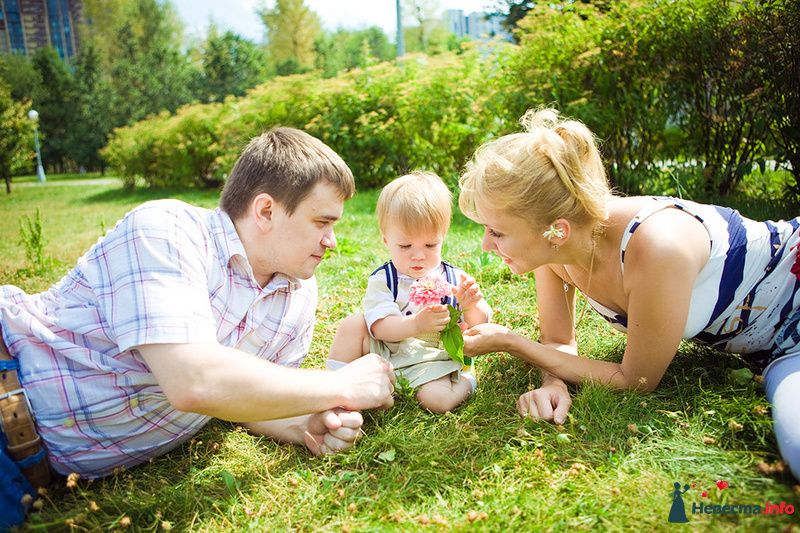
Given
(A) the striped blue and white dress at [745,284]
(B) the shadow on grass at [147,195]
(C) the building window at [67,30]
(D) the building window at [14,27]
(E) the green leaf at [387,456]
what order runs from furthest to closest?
(C) the building window at [67,30] → (D) the building window at [14,27] → (B) the shadow on grass at [147,195] → (A) the striped blue and white dress at [745,284] → (E) the green leaf at [387,456]

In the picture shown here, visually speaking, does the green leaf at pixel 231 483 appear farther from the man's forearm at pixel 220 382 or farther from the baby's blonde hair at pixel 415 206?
the baby's blonde hair at pixel 415 206

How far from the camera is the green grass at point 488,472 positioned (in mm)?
1894

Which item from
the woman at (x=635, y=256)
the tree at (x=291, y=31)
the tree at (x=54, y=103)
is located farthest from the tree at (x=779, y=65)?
the tree at (x=54, y=103)

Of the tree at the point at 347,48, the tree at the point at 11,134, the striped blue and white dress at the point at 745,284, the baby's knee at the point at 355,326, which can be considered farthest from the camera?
the tree at the point at 347,48

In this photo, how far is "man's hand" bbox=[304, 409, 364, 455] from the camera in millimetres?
2275

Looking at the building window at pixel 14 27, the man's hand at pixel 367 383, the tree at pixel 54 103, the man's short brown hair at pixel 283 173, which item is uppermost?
the building window at pixel 14 27

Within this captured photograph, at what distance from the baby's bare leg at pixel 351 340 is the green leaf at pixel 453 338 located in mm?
463

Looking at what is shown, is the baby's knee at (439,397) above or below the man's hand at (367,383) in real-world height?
below

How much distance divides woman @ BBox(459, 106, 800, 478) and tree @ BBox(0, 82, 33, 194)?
785 inches

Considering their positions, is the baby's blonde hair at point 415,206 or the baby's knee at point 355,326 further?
the baby's knee at point 355,326

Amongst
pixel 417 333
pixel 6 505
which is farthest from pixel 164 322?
pixel 417 333

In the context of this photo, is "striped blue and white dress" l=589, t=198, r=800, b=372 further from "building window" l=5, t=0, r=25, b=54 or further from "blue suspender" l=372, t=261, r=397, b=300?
"building window" l=5, t=0, r=25, b=54

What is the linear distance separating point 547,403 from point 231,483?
1346 mm

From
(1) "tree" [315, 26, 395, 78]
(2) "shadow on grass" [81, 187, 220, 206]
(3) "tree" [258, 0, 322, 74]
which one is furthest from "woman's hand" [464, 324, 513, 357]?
(3) "tree" [258, 0, 322, 74]
